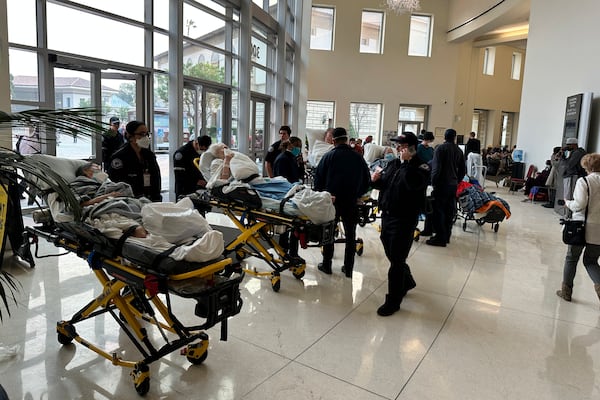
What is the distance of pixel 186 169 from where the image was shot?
17.0 ft

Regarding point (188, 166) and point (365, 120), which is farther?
point (365, 120)

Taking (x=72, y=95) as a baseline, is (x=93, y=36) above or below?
above

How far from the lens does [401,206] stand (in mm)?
3480

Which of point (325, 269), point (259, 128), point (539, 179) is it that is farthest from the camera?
point (259, 128)

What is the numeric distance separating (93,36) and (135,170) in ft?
11.3

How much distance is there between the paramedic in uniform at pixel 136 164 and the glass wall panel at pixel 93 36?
2745mm

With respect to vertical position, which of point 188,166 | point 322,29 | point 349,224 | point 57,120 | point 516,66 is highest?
point 322,29

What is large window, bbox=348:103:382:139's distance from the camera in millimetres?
17391

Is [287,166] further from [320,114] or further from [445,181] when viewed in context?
[320,114]

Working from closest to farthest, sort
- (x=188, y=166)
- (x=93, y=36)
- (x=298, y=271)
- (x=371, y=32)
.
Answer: (x=298, y=271), (x=188, y=166), (x=93, y=36), (x=371, y=32)

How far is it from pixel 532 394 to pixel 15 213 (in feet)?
13.0

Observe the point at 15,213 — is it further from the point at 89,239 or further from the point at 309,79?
the point at 309,79

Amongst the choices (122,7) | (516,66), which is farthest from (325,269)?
(516,66)

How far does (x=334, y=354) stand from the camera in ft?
9.45
